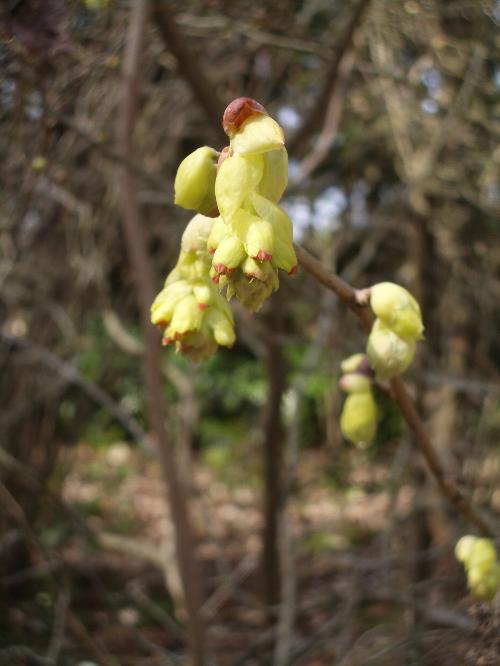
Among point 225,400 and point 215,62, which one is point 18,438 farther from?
point 225,400

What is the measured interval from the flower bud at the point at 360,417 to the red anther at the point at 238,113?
1.82ft

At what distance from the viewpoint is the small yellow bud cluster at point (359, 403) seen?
1.14 m

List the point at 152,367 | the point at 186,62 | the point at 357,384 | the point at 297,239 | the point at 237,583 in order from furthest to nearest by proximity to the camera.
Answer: the point at 237,583
the point at 297,239
the point at 186,62
the point at 152,367
the point at 357,384

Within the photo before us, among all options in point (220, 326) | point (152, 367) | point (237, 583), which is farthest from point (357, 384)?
point (237, 583)

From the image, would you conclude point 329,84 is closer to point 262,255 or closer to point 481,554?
point 481,554

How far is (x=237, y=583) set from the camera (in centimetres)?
393

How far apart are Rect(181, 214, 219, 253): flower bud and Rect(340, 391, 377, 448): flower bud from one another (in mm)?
418

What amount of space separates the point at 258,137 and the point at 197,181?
9 cm

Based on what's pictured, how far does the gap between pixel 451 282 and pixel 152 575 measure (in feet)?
8.14

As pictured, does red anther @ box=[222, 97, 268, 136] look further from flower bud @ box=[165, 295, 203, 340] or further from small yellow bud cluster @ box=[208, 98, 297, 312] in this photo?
flower bud @ box=[165, 295, 203, 340]

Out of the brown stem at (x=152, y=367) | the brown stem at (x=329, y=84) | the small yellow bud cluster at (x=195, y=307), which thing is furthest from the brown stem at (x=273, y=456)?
the small yellow bud cluster at (x=195, y=307)

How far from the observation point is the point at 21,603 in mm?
3518

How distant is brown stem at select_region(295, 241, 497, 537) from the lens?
803 mm

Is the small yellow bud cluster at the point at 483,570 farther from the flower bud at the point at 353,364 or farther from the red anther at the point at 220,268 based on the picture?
the red anther at the point at 220,268
